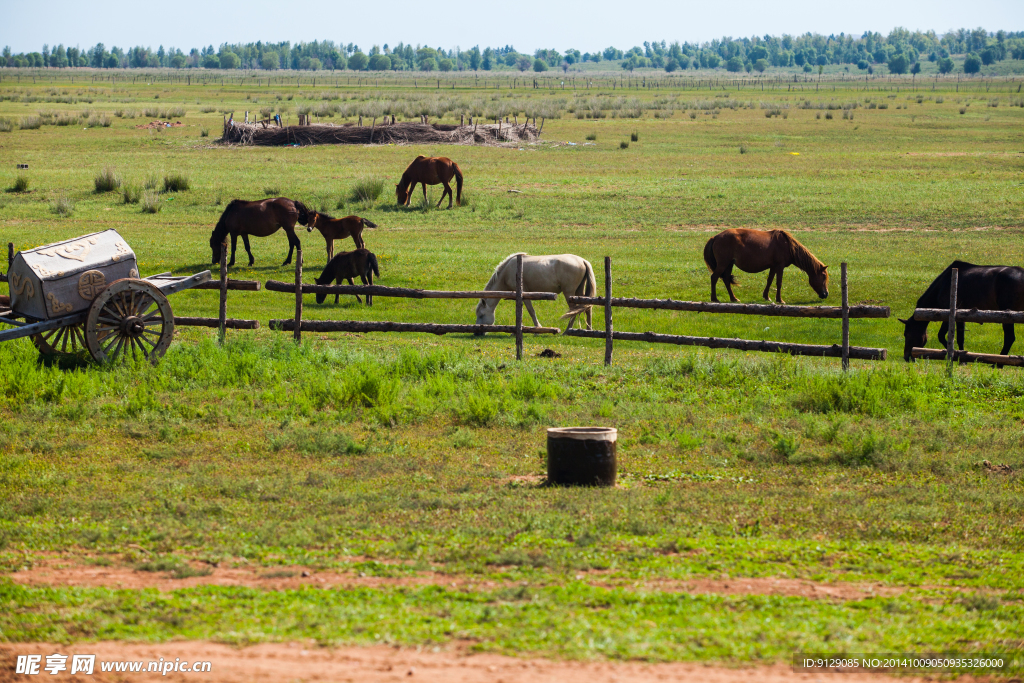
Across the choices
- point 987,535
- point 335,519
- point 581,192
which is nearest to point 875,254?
point 581,192

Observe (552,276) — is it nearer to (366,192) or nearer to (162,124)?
(366,192)

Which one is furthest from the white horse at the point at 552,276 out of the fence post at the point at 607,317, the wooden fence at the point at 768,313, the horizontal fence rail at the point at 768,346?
the horizontal fence rail at the point at 768,346

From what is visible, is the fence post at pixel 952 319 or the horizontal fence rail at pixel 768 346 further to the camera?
the horizontal fence rail at pixel 768 346

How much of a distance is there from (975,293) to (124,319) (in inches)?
495

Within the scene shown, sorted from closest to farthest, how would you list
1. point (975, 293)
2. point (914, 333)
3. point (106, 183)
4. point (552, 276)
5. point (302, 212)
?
point (914, 333)
point (975, 293)
point (552, 276)
point (302, 212)
point (106, 183)

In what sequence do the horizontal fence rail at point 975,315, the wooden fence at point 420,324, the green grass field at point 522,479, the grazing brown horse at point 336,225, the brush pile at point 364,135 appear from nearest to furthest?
the green grass field at point 522,479, the horizontal fence rail at point 975,315, the wooden fence at point 420,324, the grazing brown horse at point 336,225, the brush pile at point 364,135

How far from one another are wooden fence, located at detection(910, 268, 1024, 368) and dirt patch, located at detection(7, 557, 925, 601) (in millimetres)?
7879

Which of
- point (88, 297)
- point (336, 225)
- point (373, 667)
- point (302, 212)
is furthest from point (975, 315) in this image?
point (302, 212)

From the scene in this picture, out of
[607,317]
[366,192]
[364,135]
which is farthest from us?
[364,135]

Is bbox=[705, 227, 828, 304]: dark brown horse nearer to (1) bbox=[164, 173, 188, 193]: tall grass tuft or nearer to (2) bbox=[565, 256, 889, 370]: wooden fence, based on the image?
(2) bbox=[565, 256, 889, 370]: wooden fence

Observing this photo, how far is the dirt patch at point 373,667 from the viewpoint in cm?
468

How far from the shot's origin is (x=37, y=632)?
5.20m

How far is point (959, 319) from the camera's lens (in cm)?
1319

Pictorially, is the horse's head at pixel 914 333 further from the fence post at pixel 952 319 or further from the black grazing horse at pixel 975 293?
the fence post at pixel 952 319
